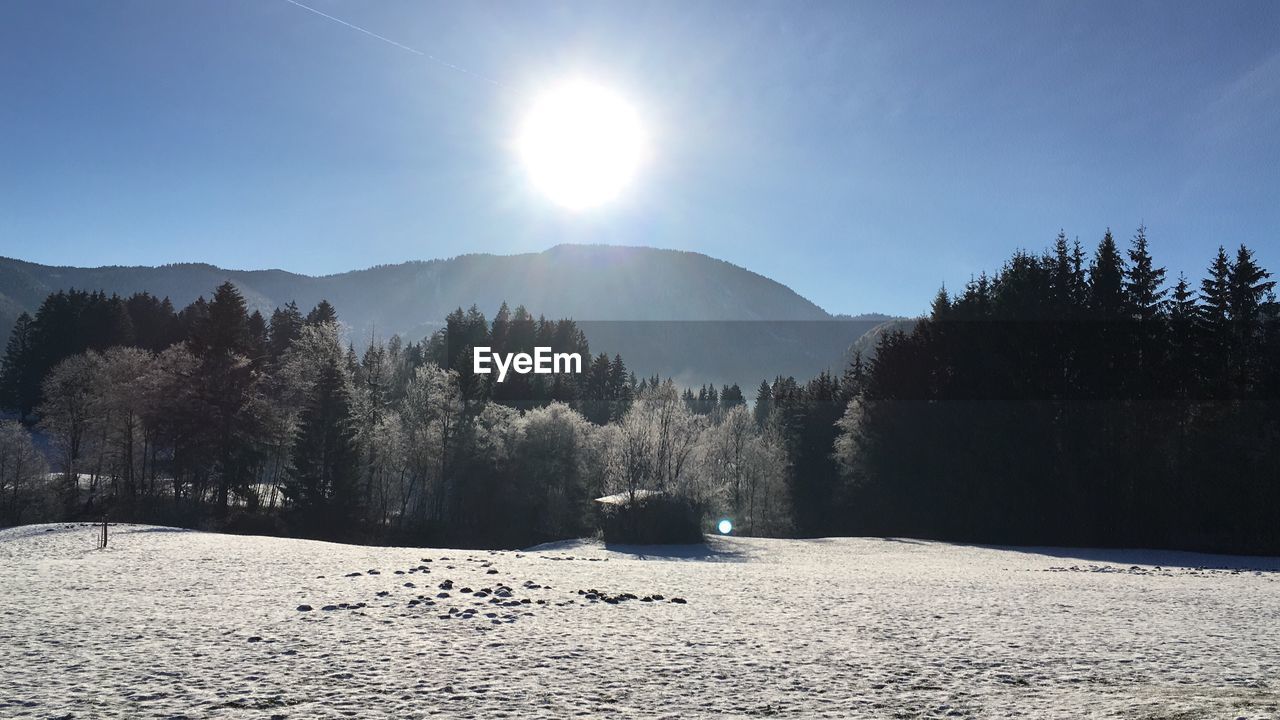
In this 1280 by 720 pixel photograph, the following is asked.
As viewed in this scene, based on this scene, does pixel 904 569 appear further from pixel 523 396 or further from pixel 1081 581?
pixel 523 396

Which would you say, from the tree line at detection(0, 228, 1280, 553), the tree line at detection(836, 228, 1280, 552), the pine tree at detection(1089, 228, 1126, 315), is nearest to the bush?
the tree line at detection(0, 228, 1280, 553)

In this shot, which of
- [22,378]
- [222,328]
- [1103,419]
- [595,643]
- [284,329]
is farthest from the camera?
[284,329]

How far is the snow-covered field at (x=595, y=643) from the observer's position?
28.5ft

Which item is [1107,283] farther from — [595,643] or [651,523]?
[595,643]

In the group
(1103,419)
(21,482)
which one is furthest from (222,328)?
(1103,419)

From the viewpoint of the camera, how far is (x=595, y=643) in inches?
472

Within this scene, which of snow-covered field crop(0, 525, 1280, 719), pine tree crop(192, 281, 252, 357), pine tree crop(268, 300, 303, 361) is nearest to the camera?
snow-covered field crop(0, 525, 1280, 719)

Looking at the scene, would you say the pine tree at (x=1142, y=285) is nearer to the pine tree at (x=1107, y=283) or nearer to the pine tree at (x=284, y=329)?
the pine tree at (x=1107, y=283)

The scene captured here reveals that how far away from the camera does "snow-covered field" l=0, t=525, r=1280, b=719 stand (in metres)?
8.69

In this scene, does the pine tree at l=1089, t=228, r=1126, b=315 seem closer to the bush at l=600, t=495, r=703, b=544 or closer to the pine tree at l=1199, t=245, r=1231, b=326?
the pine tree at l=1199, t=245, r=1231, b=326

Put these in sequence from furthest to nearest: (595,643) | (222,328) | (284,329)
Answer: (284,329)
(222,328)
(595,643)

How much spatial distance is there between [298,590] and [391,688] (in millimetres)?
8547

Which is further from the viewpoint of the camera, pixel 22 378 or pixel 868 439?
pixel 22 378

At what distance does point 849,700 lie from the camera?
355 inches
